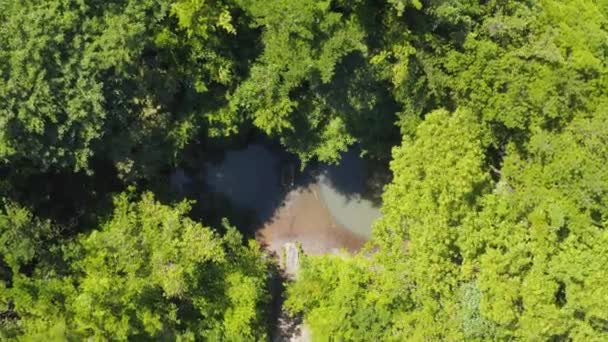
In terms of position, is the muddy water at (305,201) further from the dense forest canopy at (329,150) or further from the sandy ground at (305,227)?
the dense forest canopy at (329,150)

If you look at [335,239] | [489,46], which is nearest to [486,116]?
[489,46]

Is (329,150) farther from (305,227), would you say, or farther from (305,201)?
(305,227)

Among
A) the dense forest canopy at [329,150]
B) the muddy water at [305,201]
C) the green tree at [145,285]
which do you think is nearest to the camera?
the dense forest canopy at [329,150]

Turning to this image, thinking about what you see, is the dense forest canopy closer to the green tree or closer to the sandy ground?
the green tree

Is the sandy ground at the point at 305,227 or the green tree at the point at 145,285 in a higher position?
the sandy ground at the point at 305,227

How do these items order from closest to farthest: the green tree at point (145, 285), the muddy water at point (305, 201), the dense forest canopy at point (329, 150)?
1. the dense forest canopy at point (329, 150)
2. the green tree at point (145, 285)
3. the muddy water at point (305, 201)

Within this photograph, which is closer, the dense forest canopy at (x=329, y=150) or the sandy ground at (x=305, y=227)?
the dense forest canopy at (x=329, y=150)

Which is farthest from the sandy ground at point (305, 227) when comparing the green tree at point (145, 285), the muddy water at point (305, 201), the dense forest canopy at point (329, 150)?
the dense forest canopy at point (329, 150)
